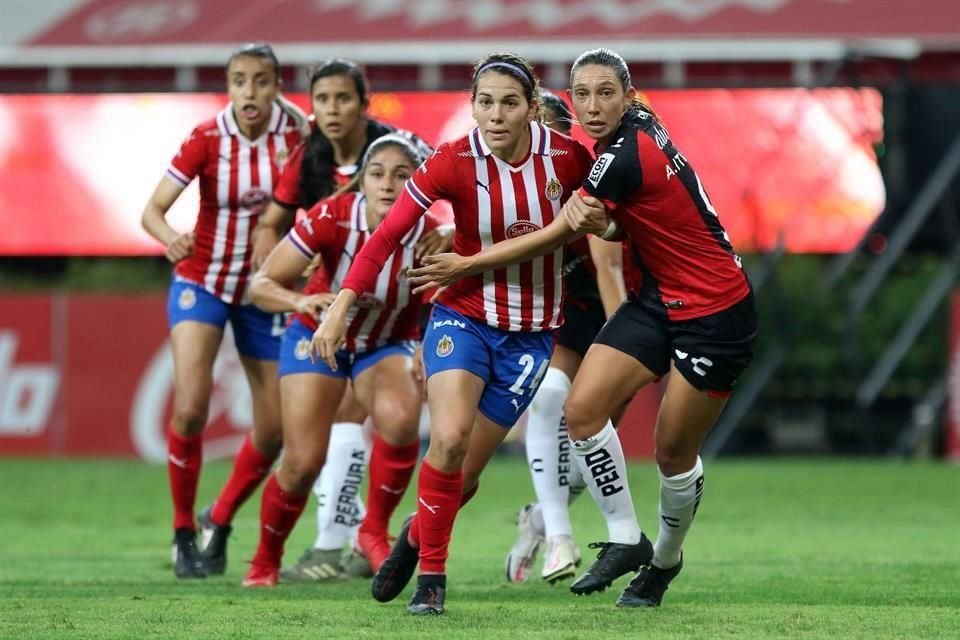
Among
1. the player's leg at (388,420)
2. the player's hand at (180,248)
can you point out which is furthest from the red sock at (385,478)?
the player's hand at (180,248)

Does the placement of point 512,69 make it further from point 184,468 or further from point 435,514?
point 184,468

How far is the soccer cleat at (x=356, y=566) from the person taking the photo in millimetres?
7676

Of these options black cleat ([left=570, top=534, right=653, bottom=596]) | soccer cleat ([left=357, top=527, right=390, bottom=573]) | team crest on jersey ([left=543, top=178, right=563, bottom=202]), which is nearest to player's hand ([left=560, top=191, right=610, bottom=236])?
team crest on jersey ([left=543, top=178, right=563, bottom=202])

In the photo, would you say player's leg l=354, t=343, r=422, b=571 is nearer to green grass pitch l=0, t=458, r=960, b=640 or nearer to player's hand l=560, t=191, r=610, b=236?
green grass pitch l=0, t=458, r=960, b=640

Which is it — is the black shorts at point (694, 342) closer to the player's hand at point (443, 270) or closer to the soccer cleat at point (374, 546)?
the player's hand at point (443, 270)

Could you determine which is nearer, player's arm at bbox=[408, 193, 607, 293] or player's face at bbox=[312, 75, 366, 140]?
player's arm at bbox=[408, 193, 607, 293]

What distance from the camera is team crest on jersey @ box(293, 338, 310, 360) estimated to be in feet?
23.8

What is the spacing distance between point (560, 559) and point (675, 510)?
863 mm

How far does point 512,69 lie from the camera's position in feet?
20.1

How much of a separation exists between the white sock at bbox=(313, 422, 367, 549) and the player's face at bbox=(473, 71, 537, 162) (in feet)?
6.82

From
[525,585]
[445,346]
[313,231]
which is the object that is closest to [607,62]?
[445,346]

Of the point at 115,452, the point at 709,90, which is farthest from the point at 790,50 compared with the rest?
the point at 115,452

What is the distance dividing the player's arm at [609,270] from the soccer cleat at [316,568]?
1.59 metres

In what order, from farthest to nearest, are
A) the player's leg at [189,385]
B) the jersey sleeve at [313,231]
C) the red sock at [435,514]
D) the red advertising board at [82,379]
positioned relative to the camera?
the red advertising board at [82,379], the player's leg at [189,385], the jersey sleeve at [313,231], the red sock at [435,514]
